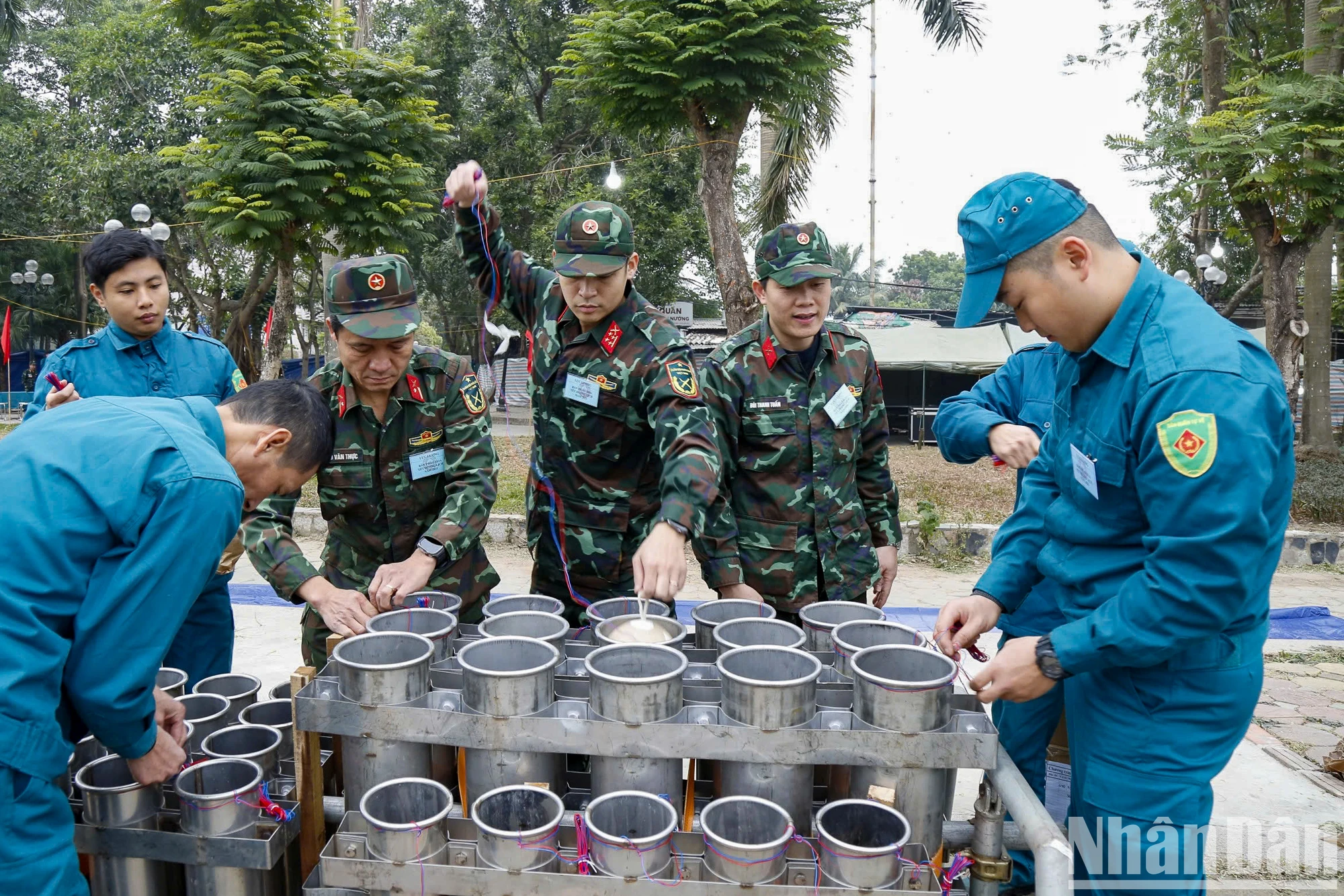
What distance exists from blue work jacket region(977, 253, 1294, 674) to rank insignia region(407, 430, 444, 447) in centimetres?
187

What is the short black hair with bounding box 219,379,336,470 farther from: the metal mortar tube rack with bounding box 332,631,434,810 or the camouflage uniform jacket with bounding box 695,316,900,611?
the camouflage uniform jacket with bounding box 695,316,900,611

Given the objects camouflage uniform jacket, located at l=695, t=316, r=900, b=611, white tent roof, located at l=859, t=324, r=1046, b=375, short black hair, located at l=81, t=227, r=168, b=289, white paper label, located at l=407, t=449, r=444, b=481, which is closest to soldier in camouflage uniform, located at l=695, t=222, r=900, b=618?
camouflage uniform jacket, located at l=695, t=316, r=900, b=611

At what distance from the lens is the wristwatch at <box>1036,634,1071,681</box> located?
1.83m

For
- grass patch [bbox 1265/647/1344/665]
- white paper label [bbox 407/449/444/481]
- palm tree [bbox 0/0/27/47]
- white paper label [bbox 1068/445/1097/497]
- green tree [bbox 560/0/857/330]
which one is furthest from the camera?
palm tree [bbox 0/0/27/47]

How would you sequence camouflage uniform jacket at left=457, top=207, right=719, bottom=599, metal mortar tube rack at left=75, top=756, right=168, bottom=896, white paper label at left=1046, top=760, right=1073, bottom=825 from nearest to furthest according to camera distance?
metal mortar tube rack at left=75, top=756, right=168, bottom=896 → white paper label at left=1046, top=760, right=1073, bottom=825 → camouflage uniform jacket at left=457, top=207, right=719, bottom=599

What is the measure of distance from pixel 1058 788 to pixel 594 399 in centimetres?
189

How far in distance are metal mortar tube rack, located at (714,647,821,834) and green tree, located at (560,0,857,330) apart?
6.31 metres

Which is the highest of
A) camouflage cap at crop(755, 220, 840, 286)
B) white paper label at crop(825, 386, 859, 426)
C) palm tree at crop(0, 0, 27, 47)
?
palm tree at crop(0, 0, 27, 47)

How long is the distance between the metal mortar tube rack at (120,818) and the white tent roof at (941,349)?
1723 cm

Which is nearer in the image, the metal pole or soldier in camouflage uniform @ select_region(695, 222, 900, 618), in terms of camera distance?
the metal pole

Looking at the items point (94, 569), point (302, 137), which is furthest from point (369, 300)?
point (302, 137)

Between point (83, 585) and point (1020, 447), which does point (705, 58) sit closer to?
point (1020, 447)

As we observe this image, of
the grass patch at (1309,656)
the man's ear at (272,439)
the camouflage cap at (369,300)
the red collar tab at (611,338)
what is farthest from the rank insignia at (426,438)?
the grass patch at (1309,656)

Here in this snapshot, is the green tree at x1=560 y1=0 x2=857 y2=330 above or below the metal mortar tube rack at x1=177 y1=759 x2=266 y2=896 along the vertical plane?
above
